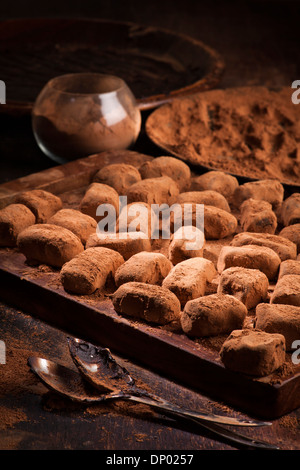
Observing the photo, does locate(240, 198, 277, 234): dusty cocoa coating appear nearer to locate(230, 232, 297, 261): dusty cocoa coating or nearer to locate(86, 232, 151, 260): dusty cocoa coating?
locate(230, 232, 297, 261): dusty cocoa coating

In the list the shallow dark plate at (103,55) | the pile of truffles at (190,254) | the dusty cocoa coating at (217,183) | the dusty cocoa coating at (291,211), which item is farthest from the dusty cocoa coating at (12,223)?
the shallow dark plate at (103,55)

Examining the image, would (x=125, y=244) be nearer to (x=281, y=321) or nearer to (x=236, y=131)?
(x=281, y=321)

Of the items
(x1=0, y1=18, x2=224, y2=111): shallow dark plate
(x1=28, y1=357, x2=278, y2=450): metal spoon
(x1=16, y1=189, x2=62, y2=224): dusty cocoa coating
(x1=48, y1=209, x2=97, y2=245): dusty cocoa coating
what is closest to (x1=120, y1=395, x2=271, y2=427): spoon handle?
(x1=28, y1=357, x2=278, y2=450): metal spoon

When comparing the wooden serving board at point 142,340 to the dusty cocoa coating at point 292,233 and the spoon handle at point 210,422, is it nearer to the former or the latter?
the spoon handle at point 210,422

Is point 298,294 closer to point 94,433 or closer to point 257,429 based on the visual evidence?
point 257,429

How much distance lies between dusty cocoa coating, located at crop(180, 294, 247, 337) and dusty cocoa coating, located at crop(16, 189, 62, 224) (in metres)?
0.52

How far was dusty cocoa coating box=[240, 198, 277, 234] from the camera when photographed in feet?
4.90

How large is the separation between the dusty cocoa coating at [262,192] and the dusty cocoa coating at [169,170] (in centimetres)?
16

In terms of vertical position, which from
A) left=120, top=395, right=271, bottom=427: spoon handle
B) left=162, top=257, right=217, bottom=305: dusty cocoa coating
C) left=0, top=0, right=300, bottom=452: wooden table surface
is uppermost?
left=162, top=257, right=217, bottom=305: dusty cocoa coating

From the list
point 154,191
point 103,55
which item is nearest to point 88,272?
point 154,191

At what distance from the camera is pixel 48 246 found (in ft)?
4.32

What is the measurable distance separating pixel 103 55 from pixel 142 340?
7.37 ft

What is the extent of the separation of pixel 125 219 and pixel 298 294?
1.53 feet
